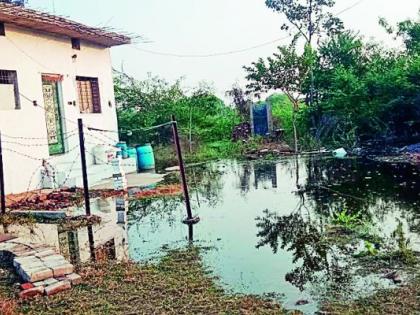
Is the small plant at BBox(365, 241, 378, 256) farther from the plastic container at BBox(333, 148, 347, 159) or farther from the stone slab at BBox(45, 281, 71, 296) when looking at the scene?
the plastic container at BBox(333, 148, 347, 159)

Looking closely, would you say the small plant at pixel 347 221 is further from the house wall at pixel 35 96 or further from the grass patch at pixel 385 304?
the house wall at pixel 35 96

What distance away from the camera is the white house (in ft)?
34.8

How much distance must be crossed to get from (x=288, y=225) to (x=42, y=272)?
10.6 ft

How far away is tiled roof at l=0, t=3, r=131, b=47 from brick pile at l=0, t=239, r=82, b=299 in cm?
595

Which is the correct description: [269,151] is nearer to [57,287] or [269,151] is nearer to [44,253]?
[44,253]

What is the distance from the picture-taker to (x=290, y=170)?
40.7ft

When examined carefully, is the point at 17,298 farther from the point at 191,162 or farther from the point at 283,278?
the point at 191,162

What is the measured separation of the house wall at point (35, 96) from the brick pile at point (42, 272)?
523cm

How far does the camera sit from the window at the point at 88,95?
13.6 metres

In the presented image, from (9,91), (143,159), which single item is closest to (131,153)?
(143,159)

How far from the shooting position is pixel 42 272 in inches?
189

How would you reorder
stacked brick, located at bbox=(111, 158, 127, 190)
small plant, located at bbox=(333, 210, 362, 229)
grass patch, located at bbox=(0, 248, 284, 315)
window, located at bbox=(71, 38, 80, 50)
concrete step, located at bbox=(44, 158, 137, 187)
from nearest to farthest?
grass patch, located at bbox=(0, 248, 284, 315), small plant, located at bbox=(333, 210, 362, 229), stacked brick, located at bbox=(111, 158, 127, 190), concrete step, located at bbox=(44, 158, 137, 187), window, located at bbox=(71, 38, 80, 50)

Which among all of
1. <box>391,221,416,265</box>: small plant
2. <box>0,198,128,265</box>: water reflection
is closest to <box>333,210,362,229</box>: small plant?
<box>391,221,416,265</box>: small plant

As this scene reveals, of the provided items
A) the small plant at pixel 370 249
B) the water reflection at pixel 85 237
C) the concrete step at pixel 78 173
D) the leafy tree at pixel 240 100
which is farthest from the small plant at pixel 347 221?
the leafy tree at pixel 240 100
